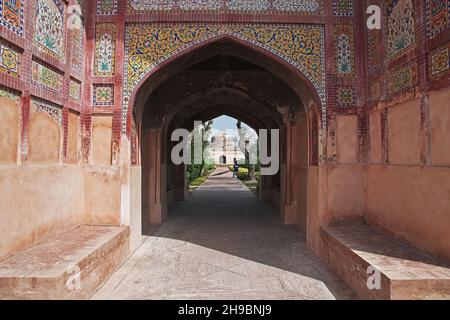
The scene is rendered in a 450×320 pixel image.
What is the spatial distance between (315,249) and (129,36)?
4.80m

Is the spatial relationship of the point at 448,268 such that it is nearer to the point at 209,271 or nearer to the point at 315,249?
the point at 315,249

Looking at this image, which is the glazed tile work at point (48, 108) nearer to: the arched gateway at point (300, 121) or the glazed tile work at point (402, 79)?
the arched gateway at point (300, 121)

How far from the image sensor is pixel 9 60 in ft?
11.6

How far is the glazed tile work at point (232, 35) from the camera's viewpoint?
17.8 feet

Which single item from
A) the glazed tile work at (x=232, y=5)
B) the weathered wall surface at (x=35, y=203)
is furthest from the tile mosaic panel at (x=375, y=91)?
the weathered wall surface at (x=35, y=203)

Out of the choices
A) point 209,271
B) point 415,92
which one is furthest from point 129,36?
point 415,92

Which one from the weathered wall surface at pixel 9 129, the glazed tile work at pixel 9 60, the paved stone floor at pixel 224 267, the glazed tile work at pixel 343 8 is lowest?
the paved stone floor at pixel 224 267

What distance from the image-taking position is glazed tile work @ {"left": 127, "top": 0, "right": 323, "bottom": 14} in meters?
5.47

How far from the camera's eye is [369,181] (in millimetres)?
5180

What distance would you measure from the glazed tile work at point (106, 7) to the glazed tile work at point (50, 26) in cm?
78

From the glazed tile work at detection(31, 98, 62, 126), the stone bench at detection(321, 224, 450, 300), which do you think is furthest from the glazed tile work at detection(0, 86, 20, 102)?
the stone bench at detection(321, 224, 450, 300)

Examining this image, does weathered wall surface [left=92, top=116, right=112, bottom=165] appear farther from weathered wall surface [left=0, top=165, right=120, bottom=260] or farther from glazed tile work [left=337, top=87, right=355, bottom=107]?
glazed tile work [left=337, top=87, right=355, bottom=107]

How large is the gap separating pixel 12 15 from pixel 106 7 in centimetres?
218

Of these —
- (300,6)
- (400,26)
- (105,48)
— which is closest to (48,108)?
(105,48)
